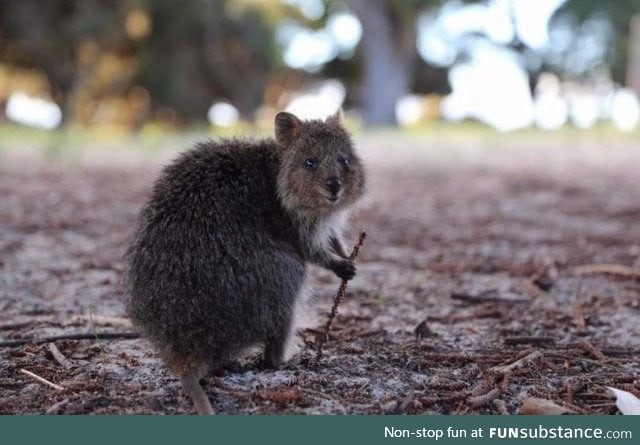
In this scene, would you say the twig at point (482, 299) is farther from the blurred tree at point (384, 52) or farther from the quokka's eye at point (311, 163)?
the blurred tree at point (384, 52)

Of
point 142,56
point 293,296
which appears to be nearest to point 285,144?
point 293,296

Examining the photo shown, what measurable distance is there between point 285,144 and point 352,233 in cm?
341

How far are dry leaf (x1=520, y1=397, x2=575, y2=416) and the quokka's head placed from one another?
1.30m

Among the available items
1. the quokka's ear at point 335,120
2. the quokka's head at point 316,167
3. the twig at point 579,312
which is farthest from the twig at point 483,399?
the quokka's ear at point 335,120

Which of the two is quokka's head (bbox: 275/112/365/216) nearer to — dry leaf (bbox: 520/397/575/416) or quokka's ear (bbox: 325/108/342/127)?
quokka's ear (bbox: 325/108/342/127)

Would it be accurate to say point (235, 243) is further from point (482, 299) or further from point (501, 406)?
point (482, 299)

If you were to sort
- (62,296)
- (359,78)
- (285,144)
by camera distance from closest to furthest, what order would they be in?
(285,144) → (62,296) → (359,78)

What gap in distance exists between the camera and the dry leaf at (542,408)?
281 centimetres

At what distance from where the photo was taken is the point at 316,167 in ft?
12.4

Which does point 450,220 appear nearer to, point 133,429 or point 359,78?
point 133,429

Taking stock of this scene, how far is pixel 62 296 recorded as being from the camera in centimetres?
463

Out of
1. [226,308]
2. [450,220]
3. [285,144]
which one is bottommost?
[450,220]

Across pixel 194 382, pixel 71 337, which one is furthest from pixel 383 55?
pixel 194 382

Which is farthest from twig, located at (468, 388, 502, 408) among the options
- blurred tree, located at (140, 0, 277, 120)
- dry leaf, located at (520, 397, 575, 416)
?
blurred tree, located at (140, 0, 277, 120)
